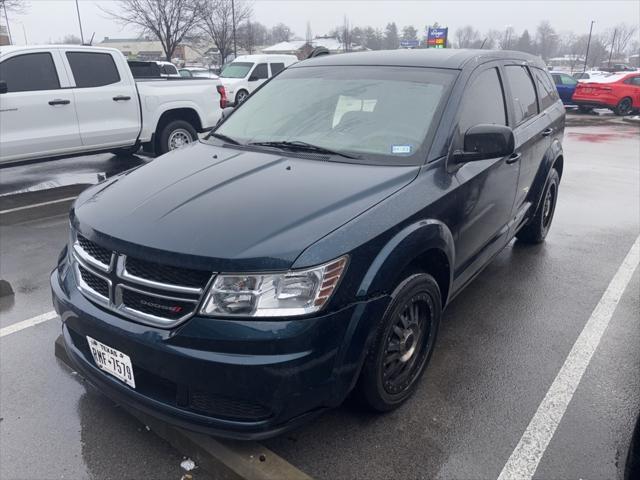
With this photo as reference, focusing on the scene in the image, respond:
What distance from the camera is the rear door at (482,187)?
319cm

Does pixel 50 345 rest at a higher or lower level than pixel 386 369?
lower

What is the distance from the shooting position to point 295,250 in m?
2.16

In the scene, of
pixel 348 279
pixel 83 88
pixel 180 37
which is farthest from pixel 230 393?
pixel 180 37

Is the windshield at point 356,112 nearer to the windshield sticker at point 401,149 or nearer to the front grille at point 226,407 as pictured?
the windshield sticker at point 401,149

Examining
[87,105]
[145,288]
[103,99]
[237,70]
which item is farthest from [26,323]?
[237,70]

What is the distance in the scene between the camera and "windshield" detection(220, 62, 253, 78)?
19000mm

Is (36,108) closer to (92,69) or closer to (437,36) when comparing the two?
(92,69)

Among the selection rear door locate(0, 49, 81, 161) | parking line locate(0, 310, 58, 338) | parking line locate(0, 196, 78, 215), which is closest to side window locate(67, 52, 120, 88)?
rear door locate(0, 49, 81, 161)

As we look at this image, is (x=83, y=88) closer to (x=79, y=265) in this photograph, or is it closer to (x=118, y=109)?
(x=118, y=109)

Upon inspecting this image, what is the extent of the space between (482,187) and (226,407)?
2.10m

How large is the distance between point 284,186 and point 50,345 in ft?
6.85

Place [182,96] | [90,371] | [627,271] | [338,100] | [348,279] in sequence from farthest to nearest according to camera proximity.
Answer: [182,96] < [627,271] < [338,100] < [90,371] < [348,279]

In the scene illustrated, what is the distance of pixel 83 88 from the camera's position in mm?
7738

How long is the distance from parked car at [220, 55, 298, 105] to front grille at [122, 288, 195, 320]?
Answer: 16.5 metres
